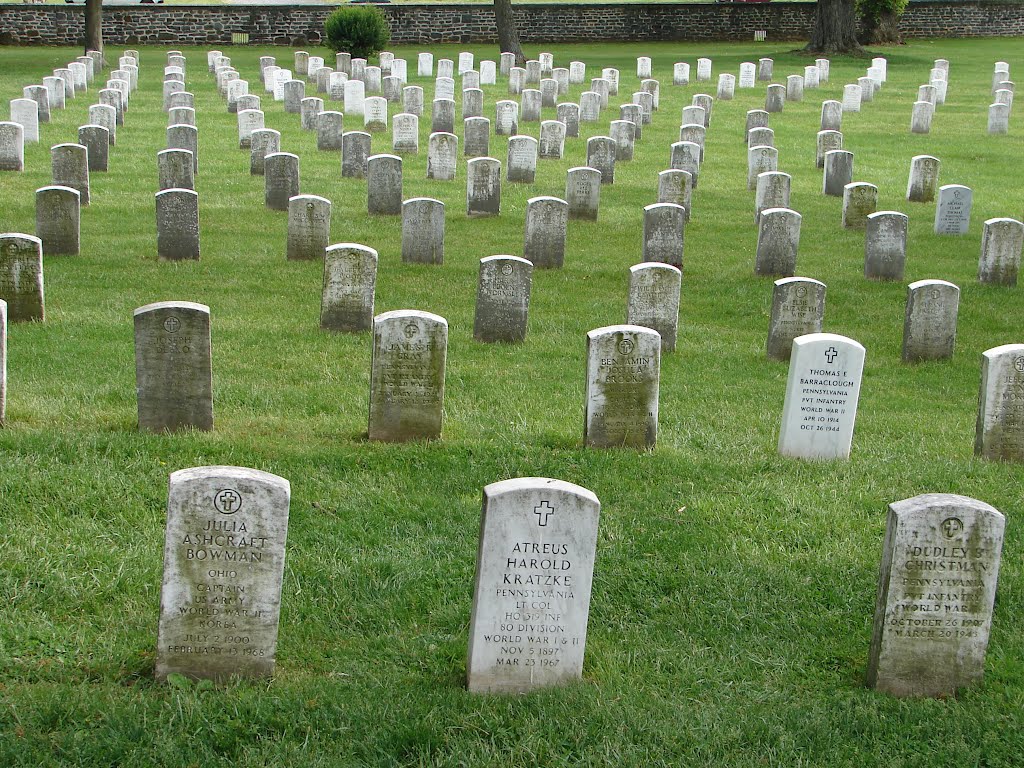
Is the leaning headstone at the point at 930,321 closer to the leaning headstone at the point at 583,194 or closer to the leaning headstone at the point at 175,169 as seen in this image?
the leaning headstone at the point at 583,194

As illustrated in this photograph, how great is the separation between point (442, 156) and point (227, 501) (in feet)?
50.1

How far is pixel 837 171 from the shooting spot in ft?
65.7

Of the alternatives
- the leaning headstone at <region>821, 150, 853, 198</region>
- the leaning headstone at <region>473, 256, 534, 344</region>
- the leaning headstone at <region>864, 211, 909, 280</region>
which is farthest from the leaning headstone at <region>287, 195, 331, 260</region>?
the leaning headstone at <region>821, 150, 853, 198</region>

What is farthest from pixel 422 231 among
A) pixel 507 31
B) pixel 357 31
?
pixel 507 31

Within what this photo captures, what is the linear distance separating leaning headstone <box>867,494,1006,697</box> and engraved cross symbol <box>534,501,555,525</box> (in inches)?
57.7

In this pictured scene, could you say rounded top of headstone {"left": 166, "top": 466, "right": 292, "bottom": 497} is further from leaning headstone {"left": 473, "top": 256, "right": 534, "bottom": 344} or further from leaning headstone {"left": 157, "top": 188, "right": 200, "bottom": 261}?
leaning headstone {"left": 157, "top": 188, "right": 200, "bottom": 261}

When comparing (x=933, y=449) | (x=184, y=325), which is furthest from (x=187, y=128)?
(x=933, y=449)

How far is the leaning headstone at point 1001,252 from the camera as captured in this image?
14164mm

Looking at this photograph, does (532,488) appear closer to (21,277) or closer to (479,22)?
(21,277)

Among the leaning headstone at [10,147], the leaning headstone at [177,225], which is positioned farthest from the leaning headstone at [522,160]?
the leaning headstone at [10,147]

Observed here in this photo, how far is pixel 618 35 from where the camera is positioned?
45594 millimetres

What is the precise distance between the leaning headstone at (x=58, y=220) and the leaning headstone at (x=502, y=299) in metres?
5.30

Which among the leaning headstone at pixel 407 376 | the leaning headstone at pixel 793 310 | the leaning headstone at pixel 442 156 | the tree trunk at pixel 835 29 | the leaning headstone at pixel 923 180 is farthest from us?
the tree trunk at pixel 835 29

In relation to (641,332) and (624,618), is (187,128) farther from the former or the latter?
(624,618)
